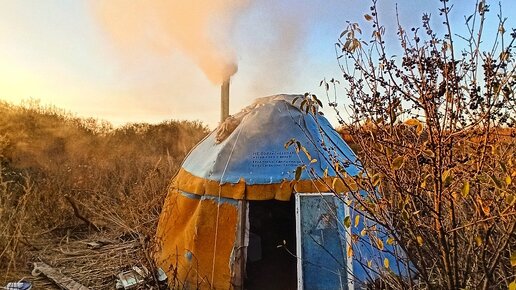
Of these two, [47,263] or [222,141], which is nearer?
[222,141]

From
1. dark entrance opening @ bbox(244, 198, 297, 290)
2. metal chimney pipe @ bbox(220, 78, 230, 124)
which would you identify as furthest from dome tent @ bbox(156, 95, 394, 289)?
metal chimney pipe @ bbox(220, 78, 230, 124)

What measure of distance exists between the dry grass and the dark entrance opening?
1.49 meters

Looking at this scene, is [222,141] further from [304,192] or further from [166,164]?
[166,164]

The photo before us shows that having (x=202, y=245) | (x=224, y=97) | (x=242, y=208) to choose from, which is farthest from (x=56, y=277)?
(x=224, y=97)

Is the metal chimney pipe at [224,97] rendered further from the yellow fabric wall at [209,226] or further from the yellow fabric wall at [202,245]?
the yellow fabric wall at [202,245]

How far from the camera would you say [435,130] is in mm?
1751

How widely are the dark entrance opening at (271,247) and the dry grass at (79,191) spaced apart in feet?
4.89

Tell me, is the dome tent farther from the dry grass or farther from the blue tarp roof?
the dry grass

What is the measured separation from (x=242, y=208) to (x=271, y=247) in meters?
2.21

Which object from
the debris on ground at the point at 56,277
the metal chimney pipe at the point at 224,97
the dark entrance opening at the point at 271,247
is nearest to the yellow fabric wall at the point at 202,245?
the dark entrance opening at the point at 271,247

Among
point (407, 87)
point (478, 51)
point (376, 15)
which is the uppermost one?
point (376, 15)

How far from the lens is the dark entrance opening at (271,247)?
18.4 feet

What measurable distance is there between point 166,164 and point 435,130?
10.1 m

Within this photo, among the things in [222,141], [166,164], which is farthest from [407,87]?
[166,164]
